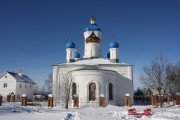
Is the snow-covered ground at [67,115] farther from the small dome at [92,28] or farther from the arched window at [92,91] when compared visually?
the small dome at [92,28]

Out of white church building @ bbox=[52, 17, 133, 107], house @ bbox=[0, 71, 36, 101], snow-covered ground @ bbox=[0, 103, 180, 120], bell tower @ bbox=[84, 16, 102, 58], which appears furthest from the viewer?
house @ bbox=[0, 71, 36, 101]

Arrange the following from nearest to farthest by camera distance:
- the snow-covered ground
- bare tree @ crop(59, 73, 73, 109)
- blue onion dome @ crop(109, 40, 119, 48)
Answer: the snow-covered ground < bare tree @ crop(59, 73, 73, 109) < blue onion dome @ crop(109, 40, 119, 48)

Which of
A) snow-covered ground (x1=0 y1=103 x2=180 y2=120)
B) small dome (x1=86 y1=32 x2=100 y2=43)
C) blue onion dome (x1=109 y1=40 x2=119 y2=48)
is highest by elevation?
small dome (x1=86 y1=32 x2=100 y2=43)

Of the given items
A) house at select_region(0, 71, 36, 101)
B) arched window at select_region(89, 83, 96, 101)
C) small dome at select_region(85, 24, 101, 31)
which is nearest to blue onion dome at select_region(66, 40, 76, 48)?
small dome at select_region(85, 24, 101, 31)

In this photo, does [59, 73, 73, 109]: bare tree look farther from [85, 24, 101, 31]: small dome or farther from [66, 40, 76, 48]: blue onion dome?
[85, 24, 101, 31]: small dome

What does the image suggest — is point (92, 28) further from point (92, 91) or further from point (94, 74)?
point (92, 91)

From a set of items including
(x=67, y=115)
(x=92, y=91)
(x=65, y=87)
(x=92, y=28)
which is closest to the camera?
(x=67, y=115)

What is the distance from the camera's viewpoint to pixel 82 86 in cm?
2931

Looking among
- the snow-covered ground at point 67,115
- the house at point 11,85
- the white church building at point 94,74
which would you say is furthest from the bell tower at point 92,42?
the snow-covered ground at point 67,115

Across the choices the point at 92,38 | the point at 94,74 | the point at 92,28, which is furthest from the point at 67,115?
the point at 92,28

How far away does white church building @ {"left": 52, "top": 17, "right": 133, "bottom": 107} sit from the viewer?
29250 millimetres

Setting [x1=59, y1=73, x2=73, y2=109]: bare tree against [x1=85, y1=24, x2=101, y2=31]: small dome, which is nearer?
[x1=59, y1=73, x2=73, y2=109]: bare tree

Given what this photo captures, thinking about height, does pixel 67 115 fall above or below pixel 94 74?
below

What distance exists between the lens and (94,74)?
29438mm
